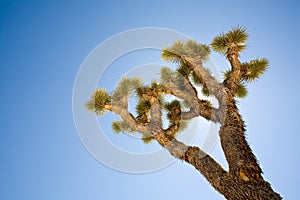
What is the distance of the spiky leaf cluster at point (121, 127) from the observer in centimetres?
593

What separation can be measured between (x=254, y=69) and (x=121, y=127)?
300cm

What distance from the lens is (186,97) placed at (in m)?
5.87

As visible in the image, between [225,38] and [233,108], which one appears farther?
[225,38]

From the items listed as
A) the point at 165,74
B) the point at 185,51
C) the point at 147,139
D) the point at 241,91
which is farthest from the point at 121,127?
the point at 241,91

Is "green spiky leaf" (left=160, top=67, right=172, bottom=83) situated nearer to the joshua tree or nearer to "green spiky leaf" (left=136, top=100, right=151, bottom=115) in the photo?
the joshua tree

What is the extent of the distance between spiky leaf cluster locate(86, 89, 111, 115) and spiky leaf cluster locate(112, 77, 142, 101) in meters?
0.16

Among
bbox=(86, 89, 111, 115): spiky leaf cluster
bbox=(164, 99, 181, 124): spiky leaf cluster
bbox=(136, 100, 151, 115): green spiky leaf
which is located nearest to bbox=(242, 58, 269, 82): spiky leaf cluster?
bbox=(164, 99, 181, 124): spiky leaf cluster

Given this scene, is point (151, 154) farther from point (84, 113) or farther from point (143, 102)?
point (84, 113)

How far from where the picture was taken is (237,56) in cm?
582

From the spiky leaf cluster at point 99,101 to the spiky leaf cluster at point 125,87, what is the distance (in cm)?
16

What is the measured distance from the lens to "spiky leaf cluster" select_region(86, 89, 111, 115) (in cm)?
586

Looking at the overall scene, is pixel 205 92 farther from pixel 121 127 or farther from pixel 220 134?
pixel 121 127

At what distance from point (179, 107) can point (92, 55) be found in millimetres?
2286

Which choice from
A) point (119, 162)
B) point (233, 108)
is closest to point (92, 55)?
point (119, 162)
